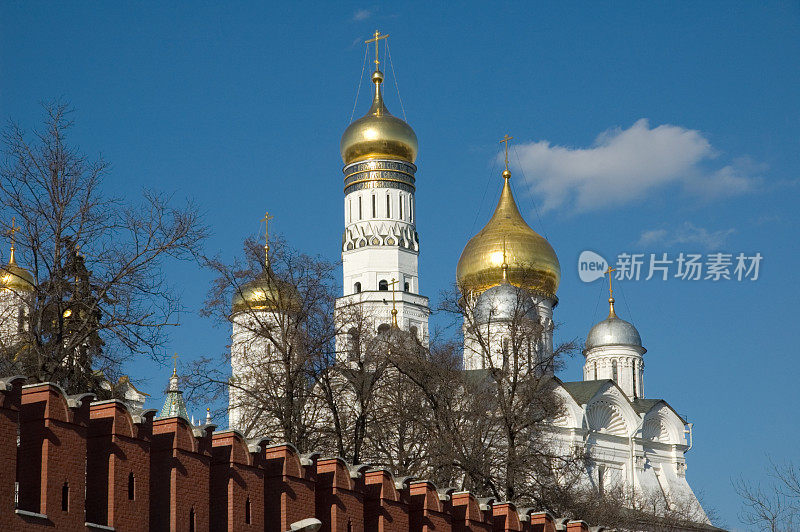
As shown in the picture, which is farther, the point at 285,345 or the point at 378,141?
the point at 378,141

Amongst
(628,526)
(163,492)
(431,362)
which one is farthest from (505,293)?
(163,492)

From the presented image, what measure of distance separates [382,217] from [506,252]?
5932 millimetres

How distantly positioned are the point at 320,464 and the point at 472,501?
4.01 metres

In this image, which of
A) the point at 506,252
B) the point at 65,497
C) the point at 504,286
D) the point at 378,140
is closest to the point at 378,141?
the point at 378,140

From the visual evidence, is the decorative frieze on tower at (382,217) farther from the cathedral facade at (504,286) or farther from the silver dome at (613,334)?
the silver dome at (613,334)

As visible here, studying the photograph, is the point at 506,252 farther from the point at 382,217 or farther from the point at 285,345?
the point at 285,345

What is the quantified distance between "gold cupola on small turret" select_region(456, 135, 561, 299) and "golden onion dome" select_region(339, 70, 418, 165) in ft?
15.2

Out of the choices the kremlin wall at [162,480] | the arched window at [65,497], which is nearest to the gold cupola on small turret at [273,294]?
the kremlin wall at [162,480]

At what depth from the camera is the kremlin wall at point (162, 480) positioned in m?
18.3

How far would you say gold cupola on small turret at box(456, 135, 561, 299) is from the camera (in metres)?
68.5

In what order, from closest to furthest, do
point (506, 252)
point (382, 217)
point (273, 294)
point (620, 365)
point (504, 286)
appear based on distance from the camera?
point (273, 294), point (504, 286), point (506, 252), point (382, 217), point (620, 365)

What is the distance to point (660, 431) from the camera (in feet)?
229

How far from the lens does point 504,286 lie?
2482 inches

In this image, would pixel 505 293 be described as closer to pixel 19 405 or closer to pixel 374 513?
pixel 374 513
